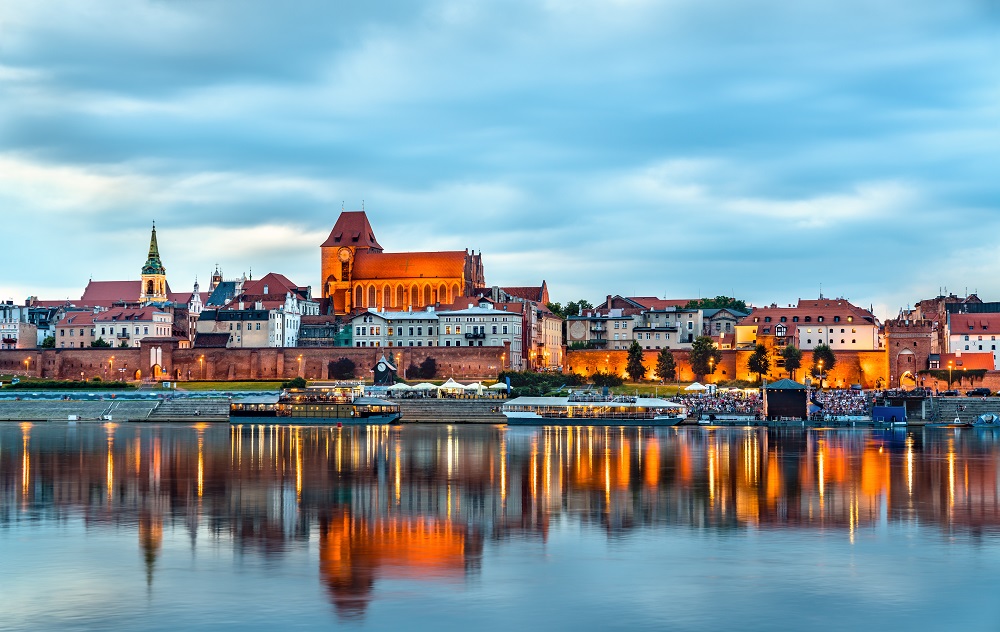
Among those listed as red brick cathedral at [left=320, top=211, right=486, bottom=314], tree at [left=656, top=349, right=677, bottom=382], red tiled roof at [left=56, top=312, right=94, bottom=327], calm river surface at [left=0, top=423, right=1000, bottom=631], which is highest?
red brick cathedral at [left=320, top=211, right=486, bottom=314]

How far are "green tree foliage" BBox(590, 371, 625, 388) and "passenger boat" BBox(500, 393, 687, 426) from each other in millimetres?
18647

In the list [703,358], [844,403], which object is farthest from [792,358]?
[844,403]

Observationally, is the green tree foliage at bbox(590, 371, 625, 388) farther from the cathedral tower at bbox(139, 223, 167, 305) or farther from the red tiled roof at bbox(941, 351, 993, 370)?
the cathedral tower at bbox(139, 223, 167, 305)

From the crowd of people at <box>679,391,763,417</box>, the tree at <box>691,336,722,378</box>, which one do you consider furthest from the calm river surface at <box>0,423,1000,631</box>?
the tree at <box>691,336,722,378</box>

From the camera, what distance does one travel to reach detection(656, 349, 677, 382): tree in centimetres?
9262

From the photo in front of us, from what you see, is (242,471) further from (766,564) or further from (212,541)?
(766,564)

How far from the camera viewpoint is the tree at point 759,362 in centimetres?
9062

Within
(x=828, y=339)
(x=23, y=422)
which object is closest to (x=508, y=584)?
(x=23, y=422)

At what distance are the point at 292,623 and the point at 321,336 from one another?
89.3 m

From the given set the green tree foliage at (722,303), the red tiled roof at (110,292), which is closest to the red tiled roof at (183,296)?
the red tiled roof at (110,292)

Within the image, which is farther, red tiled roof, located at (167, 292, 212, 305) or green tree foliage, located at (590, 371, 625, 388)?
red tiled roof, located at (167, 292, 212, 305)

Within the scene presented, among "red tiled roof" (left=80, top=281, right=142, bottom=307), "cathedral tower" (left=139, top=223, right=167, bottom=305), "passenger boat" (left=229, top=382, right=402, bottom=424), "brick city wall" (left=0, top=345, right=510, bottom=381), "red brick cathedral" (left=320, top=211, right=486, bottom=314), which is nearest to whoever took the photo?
"passenger boat" (left=229, top=382, right=402, bottom=424)

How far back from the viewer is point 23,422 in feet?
238

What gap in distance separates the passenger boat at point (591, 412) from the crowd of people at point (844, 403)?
1010 centimetres
